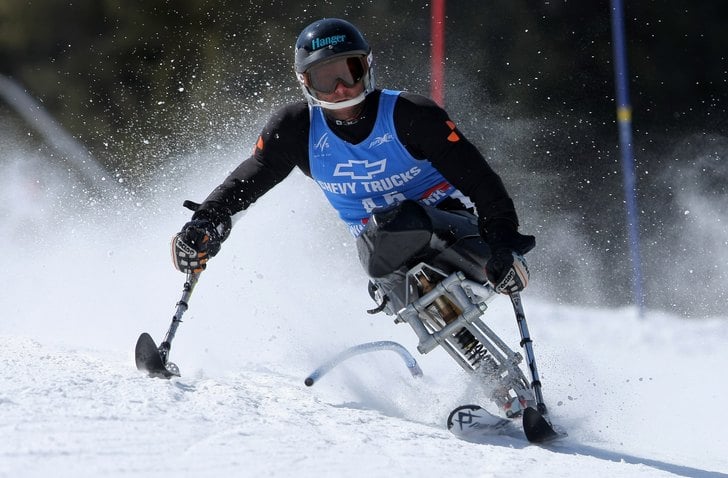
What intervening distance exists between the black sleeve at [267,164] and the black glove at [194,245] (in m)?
0.12

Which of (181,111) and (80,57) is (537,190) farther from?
(80,57)

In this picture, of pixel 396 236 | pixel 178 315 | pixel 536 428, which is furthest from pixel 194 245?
pixel 536 428

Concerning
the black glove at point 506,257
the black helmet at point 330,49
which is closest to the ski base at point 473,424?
the black glove at point 506,257

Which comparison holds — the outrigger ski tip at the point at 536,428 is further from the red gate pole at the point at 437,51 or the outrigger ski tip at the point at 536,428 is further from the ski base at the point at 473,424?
the red gate pole at the point at 437,51

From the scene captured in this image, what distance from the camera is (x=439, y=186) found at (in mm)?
4727

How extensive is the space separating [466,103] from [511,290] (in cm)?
536

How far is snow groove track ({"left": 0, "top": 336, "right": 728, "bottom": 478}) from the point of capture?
109 inches

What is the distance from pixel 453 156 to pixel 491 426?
1.29m

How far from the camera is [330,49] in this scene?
438 cm

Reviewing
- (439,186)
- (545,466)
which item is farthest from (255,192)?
(545,466)

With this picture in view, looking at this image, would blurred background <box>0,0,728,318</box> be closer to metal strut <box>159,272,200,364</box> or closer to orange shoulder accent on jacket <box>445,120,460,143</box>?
metal strut <box>159,272,200,364</box>

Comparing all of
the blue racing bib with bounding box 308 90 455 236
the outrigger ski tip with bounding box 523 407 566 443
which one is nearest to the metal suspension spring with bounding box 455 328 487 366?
the outrigger ski tip with bounding box 523 407 566 443

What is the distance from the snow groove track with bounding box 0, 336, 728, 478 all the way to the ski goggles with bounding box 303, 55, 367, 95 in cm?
152

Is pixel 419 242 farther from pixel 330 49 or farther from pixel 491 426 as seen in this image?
pixel 330 49
